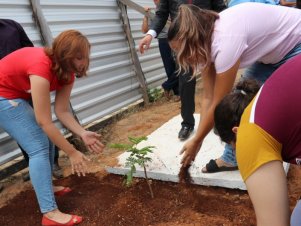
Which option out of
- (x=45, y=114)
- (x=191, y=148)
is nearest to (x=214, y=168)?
(x=191, y=148)

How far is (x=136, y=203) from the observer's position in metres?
2.77

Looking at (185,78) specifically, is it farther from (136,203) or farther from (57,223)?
(57,223)

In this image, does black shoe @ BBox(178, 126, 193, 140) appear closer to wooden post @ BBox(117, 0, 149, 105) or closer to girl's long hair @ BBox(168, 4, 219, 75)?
girl's long hair @ BBox(168, 4, 219, 75)

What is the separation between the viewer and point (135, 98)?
604cm

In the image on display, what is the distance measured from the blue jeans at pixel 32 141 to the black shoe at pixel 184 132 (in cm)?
148

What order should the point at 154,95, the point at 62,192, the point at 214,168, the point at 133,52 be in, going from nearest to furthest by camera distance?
the point at 214,168
the point at 62,192
the point at 133,52
the point at 154,95

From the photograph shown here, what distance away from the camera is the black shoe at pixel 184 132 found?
363cm

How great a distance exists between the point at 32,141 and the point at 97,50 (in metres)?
3.02

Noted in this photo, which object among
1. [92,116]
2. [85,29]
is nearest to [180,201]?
[92,116]

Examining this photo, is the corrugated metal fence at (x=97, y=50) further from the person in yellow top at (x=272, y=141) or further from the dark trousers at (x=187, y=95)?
the person in yellow top at (x=272, y=141)

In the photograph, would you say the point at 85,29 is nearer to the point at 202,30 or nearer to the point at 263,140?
the point at 202,30

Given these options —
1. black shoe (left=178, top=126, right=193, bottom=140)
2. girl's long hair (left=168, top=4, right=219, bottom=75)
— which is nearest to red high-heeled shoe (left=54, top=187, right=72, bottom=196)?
black shoe (left=178, top=126, right=193, bottom=140)

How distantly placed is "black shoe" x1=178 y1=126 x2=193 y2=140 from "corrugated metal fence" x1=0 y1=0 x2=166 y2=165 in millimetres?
1601

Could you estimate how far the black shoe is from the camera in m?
3.63
